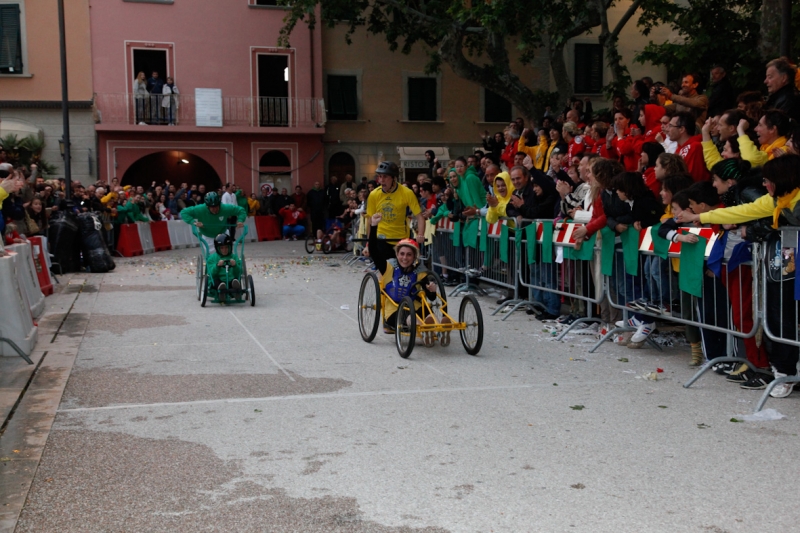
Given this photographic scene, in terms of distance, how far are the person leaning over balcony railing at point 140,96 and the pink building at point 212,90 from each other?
0.14 feet

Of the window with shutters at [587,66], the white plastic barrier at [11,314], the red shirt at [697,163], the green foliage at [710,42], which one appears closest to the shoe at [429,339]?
the red shirt at [697,163]

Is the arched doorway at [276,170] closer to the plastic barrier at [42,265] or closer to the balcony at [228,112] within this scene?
the balcony at [228,112]

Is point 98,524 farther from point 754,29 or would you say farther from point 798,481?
point 754,29

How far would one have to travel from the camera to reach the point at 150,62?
34156 millimetres

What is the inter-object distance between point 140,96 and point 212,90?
2570 mm

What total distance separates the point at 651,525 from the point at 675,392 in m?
3.14

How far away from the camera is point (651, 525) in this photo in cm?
440

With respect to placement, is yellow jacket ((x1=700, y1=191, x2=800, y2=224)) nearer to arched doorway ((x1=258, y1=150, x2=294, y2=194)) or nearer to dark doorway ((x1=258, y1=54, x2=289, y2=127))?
dark doorway ((x1=258, y1=54, x2=289, y2=127))

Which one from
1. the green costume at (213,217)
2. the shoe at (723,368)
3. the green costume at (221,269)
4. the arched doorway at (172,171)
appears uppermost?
→ the arched doorway at (172,171)

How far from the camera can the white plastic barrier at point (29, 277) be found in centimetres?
1140

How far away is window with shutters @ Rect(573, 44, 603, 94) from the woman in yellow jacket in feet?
98.9

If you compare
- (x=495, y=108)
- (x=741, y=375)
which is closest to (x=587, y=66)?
(x=495, y=108)

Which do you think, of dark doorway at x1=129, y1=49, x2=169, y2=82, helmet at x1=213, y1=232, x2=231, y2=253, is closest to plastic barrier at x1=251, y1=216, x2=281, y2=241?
dark doorway at x1=129, y1=49, x2=169, y2=82

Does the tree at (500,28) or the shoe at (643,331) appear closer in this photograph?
the shoe at (643,331)
